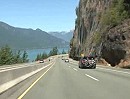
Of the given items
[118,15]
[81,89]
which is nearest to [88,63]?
[118,15]

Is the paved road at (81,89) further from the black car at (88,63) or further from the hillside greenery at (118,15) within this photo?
the hillside greenery at (118,15)

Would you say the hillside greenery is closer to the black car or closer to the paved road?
the black car

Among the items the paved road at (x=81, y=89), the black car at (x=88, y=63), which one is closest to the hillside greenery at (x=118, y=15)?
the black car at (x=88, y=63)

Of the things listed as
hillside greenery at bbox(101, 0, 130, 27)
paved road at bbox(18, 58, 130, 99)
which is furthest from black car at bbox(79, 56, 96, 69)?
paved road at bbox(18, 58, 130, 99)

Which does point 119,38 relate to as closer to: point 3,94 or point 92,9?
point 3,94

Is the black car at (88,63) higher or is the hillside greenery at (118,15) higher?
the hillside greenery at (118,15)

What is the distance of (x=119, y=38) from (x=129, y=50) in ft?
12.9

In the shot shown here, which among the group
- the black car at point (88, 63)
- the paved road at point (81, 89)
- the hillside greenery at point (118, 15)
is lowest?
the paved road at point (81, 89)

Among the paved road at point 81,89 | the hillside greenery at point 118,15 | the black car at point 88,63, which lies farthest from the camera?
the hillside greenery at point 118,15

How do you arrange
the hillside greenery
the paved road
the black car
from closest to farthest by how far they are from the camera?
1. the paved road
2. the black car
3. the hillside greenery

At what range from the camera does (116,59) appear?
56.3 metres

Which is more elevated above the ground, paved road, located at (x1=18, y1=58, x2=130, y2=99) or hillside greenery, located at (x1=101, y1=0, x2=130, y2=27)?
hillside greenery, located at (x1=101, y1=0, x2=130, y2=27)

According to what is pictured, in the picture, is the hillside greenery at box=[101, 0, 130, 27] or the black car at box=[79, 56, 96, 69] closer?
the black car at box=[79, 56, 96, 69]

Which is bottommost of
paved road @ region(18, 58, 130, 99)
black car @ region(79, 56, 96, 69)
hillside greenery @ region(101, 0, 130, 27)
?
paved road @ region(18, 58, 130, 99)
